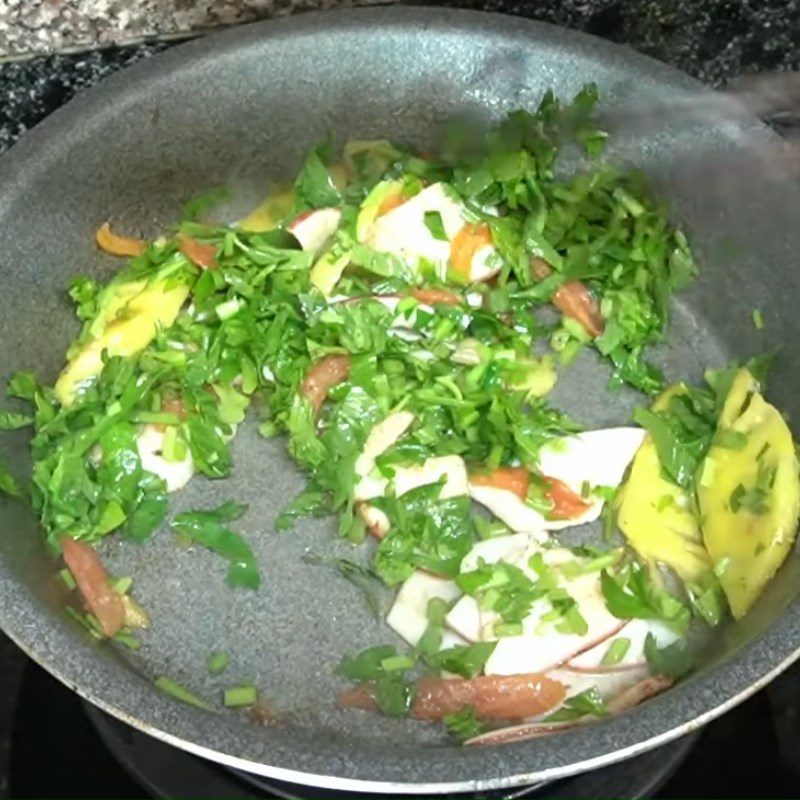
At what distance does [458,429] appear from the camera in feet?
3.75

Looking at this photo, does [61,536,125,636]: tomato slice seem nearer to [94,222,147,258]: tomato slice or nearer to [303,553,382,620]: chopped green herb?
[303,553,382,620]: chopped green herb

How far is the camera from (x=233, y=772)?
97 cm

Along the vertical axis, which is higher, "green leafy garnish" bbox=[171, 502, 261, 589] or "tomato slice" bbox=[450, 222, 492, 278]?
"tomato slice" bbox=[450, 222, 492, 278]

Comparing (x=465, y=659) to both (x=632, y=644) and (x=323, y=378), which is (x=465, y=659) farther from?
(x=323, y=378)

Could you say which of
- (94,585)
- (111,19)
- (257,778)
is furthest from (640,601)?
(111,19)

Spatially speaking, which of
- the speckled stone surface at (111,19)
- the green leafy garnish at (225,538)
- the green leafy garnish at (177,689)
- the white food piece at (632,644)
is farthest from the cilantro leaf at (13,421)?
the white food piece at (632,644)

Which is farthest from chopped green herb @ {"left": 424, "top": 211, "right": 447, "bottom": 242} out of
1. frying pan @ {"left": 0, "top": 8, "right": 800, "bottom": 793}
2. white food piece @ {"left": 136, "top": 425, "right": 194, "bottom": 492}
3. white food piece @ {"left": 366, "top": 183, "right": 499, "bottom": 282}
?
white food piece @ {"left": 136, "top": 425, "right": 194, "bottom": 492}

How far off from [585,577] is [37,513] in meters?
0.46

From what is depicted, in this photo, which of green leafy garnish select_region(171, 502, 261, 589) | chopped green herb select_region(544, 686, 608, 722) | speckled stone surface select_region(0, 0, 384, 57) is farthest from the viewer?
speckled stone surface select_region(0, 0, 384, 57)

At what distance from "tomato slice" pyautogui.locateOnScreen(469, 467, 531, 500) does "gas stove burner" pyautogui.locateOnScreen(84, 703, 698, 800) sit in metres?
0.24

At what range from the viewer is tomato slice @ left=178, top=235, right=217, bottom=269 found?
47.9 inches

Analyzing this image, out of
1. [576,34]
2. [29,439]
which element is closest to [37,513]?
[29,439]

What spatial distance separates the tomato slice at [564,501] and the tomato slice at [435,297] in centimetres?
21

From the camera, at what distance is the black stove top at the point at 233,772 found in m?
0.97
